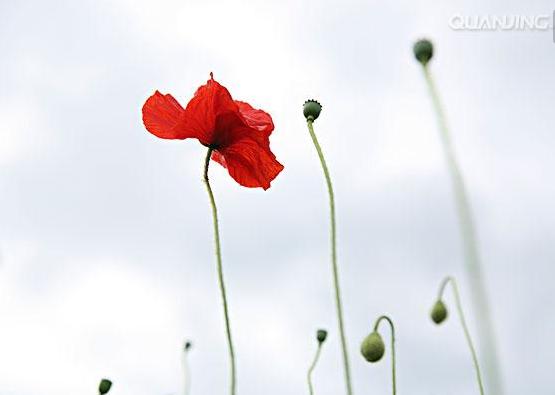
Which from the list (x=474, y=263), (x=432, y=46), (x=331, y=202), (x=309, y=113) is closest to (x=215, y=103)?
(x=309, y=113)

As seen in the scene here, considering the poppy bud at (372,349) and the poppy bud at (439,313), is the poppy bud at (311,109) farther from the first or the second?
the poppy bud at (439,313)

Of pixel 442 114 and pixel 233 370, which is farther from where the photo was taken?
pixel 233 370

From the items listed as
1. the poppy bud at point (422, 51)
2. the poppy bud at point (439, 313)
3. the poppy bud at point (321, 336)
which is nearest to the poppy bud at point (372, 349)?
the poppy bud at point (439, 313)

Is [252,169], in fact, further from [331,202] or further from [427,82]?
[427,82]

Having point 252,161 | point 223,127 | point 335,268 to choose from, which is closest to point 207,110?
point 223,127

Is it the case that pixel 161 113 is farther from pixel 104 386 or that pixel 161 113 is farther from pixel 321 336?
pixel 321 336

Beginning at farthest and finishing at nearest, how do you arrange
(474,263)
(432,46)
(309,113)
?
(309,113)
(432,46)
(474,263)

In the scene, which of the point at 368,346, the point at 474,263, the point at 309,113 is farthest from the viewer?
the point at 368,346
